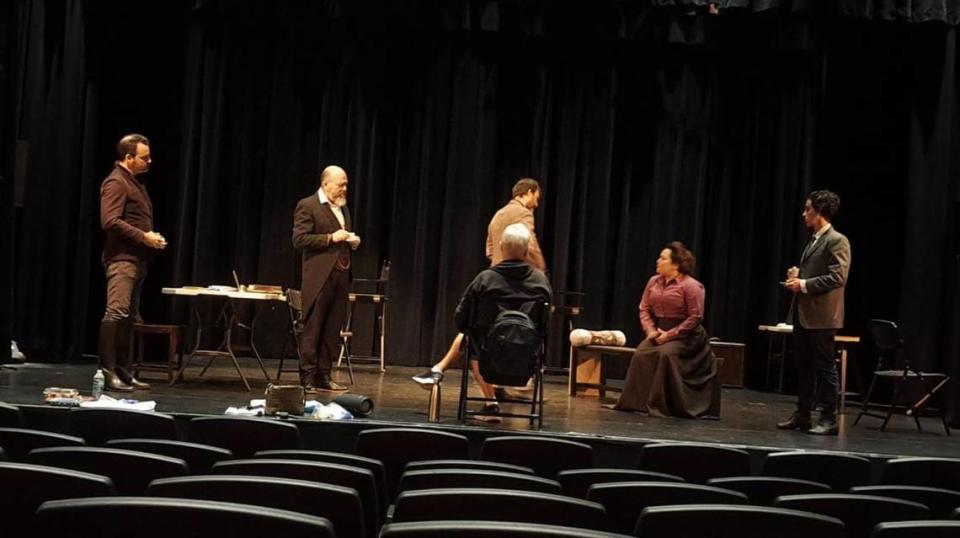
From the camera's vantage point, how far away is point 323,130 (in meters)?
11.0

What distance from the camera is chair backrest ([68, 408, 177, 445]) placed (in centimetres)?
390

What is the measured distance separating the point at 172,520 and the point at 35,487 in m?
0.60

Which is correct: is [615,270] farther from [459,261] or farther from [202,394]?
[202,394]

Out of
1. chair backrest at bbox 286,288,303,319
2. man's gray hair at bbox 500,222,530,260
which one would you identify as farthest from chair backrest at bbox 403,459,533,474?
chair backrest at bbox 286,288,303,319

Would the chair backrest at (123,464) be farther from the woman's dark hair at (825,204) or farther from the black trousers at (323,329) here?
the woman's dark hair at (825,204)

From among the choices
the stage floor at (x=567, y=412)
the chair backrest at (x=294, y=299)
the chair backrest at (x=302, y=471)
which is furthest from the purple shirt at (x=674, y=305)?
the chair backrest at (x=302, y=471)

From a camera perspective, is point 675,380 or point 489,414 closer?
point 489,414

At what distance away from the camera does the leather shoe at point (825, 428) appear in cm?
700

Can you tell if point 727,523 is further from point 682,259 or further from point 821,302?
point 682,259

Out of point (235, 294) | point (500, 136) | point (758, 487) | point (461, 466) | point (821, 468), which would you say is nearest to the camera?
point (461, 466)

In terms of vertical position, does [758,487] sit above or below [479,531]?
below

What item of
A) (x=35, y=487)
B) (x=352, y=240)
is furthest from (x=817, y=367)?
(x=35, y=487)

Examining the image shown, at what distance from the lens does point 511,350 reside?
630 cm

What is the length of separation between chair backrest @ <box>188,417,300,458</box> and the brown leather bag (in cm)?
193
